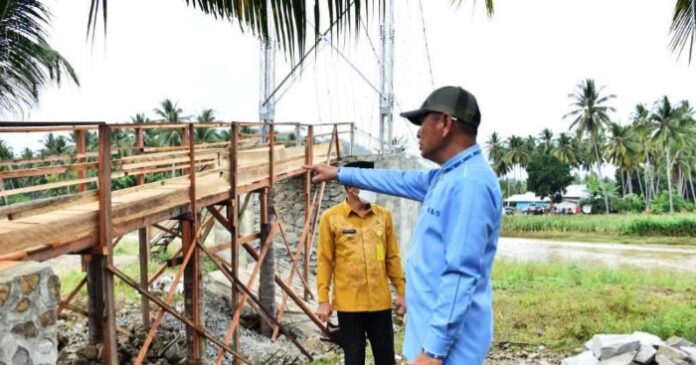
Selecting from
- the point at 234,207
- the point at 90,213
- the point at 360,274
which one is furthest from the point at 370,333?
the point at 234,207

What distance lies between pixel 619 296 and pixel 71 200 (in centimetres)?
983

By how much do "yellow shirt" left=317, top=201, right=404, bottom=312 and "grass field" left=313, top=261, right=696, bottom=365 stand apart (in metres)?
2.83

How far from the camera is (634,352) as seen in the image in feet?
20.3

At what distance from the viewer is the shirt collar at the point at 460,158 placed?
6.88 feet

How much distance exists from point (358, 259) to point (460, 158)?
2.09 metres

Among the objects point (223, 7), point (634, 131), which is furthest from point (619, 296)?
point (634, 131)

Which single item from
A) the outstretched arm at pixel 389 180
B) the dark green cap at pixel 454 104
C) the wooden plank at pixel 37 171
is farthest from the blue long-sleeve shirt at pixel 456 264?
the wooden plank at pixel 37 171

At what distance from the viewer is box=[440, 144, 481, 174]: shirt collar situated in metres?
2.10

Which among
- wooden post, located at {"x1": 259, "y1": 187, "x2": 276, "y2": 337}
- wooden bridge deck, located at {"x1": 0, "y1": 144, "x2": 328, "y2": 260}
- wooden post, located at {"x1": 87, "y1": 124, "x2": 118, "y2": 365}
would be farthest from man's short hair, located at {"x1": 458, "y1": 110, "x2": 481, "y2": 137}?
wooden post, located at {"x1": 259, "y1": 187, "x2": 276, "y2": 337}

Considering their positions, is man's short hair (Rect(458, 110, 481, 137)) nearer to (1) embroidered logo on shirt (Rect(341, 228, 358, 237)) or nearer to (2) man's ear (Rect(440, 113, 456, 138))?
(2) man's ear (Rect(440, 113, 456, 138))

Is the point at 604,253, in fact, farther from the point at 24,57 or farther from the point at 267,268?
the point at 24,57

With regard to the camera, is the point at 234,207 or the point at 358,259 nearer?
the point at 358,259

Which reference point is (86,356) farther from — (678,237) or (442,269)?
(678,237)

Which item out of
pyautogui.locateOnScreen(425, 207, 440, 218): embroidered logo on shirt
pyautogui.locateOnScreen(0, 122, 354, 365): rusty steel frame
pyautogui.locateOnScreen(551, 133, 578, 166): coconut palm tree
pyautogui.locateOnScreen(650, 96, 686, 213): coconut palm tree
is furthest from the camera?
pyautogui.locateOnScreen(551, 133, 578, 166): coconut palm tree
